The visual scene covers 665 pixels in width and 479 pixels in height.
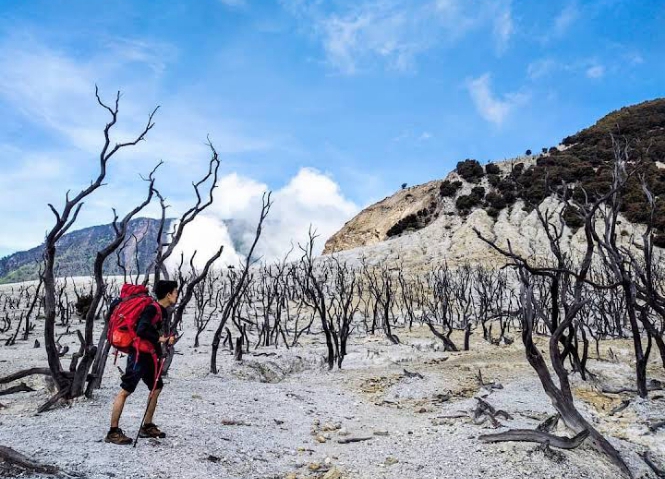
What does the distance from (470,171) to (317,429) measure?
55481 millimetres

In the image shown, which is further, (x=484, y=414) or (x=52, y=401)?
(x=484, y=414)

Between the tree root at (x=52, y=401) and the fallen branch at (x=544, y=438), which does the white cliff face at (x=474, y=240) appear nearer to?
the fallen branch at (x=544, y=438)

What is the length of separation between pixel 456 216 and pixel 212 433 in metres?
47.3

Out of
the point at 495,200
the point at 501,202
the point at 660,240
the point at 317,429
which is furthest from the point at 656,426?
the point at 495,200

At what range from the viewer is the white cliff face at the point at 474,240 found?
40.7 metres

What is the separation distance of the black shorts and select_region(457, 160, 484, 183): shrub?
55988 millimetres

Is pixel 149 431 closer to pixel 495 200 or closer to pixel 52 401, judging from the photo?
pixel 52 401

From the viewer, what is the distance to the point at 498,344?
823 inches

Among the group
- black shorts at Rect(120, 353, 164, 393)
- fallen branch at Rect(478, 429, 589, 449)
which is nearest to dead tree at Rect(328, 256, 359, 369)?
fallen branch at Rect(478, 429, 589, 449)

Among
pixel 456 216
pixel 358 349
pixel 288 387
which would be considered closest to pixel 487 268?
pixel 456 216

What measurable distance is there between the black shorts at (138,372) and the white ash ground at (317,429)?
623 millimetres

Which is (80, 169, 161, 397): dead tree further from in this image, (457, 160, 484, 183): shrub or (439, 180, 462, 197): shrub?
(457, 160, 484, 183): shrub

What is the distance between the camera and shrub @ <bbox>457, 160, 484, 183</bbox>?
191 ft

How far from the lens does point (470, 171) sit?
59.5 meters
